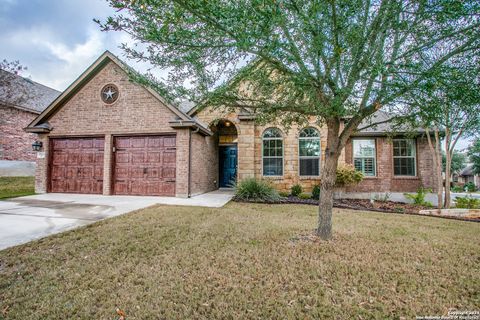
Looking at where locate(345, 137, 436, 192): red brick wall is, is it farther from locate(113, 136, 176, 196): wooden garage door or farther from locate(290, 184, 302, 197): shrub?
locate(113, 136, 176, 196): wooden garage door

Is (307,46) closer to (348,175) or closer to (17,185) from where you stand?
(348,175)

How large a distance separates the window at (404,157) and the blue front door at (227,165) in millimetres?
8728

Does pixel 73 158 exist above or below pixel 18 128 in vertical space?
below

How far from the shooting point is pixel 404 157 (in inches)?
445

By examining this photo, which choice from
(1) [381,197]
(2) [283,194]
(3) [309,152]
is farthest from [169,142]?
(1) [381,197]

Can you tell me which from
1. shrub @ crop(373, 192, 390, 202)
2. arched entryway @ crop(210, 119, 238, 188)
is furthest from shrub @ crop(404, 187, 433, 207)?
arched entryway @ crop(210, 119, 238, 188)

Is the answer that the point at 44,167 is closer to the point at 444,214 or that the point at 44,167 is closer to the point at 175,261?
the point at 175,261

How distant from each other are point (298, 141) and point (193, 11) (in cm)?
918

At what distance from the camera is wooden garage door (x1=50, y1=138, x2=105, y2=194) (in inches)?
403

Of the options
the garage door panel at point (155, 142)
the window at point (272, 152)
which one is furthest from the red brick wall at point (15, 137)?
the window at point (272, 152)

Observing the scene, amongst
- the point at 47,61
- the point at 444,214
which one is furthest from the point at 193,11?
the point at 47,61

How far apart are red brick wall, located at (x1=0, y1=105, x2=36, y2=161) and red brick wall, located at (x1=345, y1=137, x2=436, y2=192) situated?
20.6m

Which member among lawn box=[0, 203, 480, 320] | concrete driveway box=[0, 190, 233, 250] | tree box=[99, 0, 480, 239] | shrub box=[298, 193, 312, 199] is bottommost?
lawn box=[0, 203, 480, 320]

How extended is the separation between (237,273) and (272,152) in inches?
340
